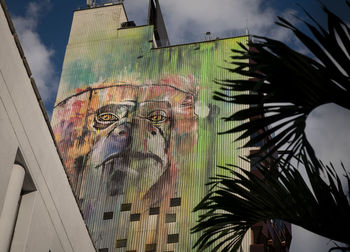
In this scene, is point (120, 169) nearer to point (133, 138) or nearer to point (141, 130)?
point (133, 138)

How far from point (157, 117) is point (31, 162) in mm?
24755

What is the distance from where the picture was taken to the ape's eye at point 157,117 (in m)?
38.7

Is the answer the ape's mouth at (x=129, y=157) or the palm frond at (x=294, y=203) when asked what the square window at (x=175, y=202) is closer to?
the ape's mouth at (x=129, y=157)

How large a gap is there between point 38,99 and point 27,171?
2.14 meters

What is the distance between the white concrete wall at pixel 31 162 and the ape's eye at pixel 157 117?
70.6 feet

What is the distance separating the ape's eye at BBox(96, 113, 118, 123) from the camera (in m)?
39.7

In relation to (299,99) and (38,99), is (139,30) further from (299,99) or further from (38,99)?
(299,99)

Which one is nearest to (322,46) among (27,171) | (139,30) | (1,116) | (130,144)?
(1,116)

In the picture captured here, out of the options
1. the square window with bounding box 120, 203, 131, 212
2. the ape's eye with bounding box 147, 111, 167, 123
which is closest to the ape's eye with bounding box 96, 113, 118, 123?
the ape's eye with bounding box 147, 111, 167, 123

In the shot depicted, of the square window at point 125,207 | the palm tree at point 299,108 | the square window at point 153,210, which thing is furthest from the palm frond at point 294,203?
the square window at point 125,207

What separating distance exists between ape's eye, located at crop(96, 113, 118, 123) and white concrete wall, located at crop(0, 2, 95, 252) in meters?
22.5

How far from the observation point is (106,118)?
40.0 meters

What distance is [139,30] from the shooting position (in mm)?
43875

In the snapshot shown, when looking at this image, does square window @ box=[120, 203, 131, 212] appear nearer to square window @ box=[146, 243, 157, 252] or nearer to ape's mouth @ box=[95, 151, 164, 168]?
square window @ box=[146, 243, 157, 252]
